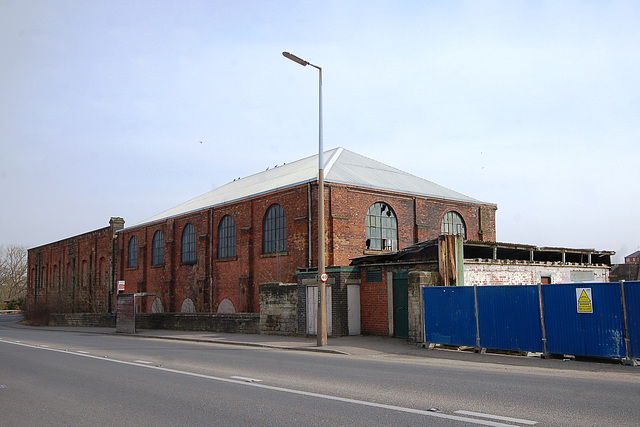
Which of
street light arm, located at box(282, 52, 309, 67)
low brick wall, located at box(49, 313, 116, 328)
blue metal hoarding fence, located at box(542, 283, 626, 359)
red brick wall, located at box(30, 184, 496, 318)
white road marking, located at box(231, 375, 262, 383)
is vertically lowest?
low brick wall, located at box(49, 313, 116, 328)

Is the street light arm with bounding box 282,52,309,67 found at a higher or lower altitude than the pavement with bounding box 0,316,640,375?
higher

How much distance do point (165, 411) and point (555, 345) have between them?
9.96m

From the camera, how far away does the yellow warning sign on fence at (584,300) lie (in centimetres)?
1322

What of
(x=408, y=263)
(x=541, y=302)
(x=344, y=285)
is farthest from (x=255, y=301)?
(x=541, y=302)

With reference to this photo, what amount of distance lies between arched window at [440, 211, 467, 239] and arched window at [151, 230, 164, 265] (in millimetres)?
20302

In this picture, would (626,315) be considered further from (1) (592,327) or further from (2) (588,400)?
(2) (588,400)

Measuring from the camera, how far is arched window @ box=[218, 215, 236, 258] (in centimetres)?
3284

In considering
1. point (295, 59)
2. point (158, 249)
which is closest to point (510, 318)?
point (295, 59)

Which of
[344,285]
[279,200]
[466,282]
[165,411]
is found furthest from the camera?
[279,200]

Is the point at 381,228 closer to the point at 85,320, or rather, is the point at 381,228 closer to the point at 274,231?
the point at 274,231

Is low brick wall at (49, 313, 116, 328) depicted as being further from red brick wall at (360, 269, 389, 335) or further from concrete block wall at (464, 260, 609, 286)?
concrete block wall at (464, 260, 609, 286)

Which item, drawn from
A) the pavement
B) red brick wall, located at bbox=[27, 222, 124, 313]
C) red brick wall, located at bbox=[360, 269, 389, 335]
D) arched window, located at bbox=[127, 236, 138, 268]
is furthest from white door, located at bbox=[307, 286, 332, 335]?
red brick wall, located at bbox=[27, 222, 124, 313]

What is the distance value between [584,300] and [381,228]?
52.9ft

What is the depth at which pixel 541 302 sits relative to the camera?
46.6 feet
